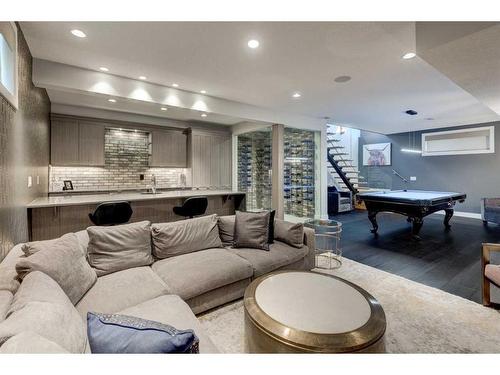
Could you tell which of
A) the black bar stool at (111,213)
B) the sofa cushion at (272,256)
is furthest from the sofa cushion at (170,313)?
the black bar stool at (111,213)

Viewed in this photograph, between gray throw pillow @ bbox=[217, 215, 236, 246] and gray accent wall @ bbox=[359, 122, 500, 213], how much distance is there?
24.5ft

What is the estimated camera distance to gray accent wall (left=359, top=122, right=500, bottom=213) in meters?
6.34

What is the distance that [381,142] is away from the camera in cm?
848

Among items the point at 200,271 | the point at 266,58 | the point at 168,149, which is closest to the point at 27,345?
the point at 200,271

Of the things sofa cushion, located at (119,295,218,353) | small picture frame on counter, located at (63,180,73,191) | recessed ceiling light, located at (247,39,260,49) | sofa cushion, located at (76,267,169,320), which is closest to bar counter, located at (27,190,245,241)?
small picture frame on counter, located at (63,180,73,191)

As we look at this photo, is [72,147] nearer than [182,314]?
No

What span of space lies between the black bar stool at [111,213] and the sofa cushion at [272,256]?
179 cm

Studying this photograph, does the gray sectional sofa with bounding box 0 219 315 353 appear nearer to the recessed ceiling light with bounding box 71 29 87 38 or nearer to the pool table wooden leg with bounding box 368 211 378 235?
the recessed ceiling light with bounding box 71 29 87 38

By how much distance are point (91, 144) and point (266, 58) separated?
4.16 meters

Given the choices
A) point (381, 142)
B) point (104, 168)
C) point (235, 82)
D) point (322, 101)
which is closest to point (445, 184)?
point (381, 142)

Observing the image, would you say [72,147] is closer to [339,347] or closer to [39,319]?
[39,319]

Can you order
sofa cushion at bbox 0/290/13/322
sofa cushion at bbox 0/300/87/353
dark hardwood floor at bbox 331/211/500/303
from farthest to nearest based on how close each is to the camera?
dark hardwood floor at bbox 331/211/500/303 → sofa cushion at bbox 0/290/13/322 → sofa cushion at bbox 0/300/87/353

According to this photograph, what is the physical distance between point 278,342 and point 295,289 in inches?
20.0

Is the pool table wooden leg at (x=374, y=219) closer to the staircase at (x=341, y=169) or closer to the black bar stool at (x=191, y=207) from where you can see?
the staircase at (x=341, y=169)
